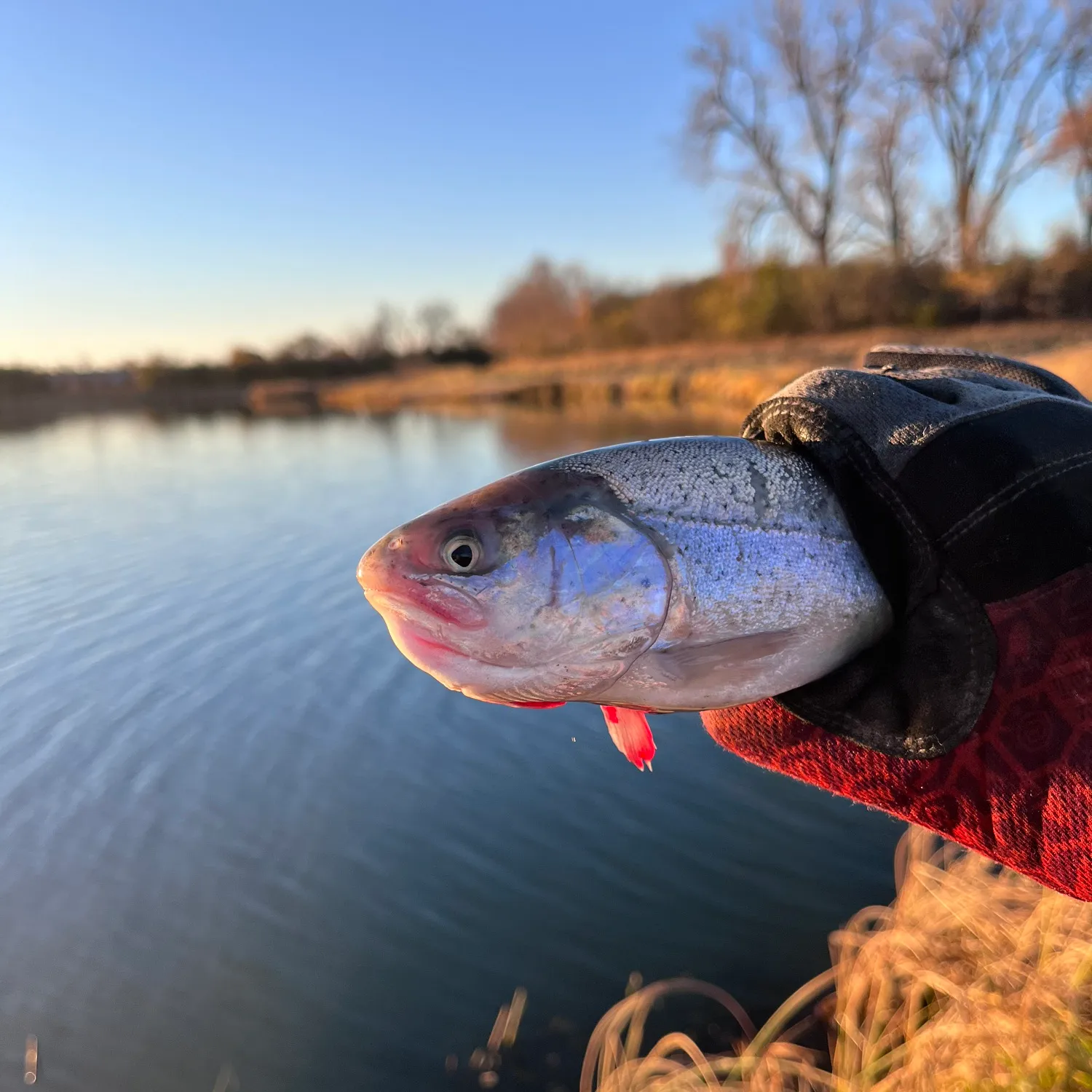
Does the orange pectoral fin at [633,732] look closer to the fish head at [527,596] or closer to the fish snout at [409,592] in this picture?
the fish head at [527,596]

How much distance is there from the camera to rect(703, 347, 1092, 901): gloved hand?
5.32 ft

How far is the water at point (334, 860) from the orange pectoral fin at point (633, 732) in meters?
2.74

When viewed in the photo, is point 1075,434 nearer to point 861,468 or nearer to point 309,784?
point 861,468

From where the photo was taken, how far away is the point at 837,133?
33469mm

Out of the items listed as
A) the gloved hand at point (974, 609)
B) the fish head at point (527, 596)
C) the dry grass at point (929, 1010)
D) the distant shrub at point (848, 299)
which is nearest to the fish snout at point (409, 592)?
the fish head at point (527, 596)

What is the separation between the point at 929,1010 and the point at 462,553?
10.6ft

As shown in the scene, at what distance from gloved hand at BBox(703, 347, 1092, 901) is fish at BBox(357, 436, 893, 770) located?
14cm

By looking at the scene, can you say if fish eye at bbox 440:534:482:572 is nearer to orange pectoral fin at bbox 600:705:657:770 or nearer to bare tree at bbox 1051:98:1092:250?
orange pectoral fin at bbox 600:705:657:770

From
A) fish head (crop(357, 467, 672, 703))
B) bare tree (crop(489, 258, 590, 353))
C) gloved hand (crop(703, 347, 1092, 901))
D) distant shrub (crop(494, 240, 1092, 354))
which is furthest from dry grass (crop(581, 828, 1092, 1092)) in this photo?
bare tree (crop(489, 258, 590, 353))

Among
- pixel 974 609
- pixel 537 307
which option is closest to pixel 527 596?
pixel 974 609

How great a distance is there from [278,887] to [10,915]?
1.67 meters

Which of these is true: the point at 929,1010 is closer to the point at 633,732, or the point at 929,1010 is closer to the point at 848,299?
the point at 633,732

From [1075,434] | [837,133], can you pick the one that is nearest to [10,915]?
[1075,434]

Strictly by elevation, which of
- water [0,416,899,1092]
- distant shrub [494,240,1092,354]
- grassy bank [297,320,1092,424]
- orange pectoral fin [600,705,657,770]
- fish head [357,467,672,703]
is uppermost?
distant shrub [494,240,1092,354]
